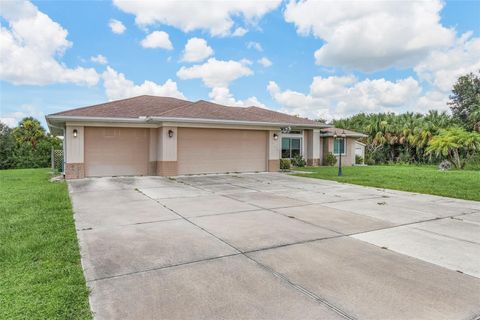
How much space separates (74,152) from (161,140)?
3.65m

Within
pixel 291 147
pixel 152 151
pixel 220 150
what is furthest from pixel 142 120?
pixel 291 147

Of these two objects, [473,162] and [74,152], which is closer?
[74,152]

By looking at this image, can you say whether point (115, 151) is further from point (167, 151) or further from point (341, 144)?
point (341, 144)

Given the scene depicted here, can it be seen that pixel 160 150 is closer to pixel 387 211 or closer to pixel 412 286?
pixel 387 211

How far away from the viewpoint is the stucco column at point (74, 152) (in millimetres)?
13461

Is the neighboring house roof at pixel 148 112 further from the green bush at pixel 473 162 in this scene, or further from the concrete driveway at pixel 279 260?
the green bush at pixel 473 162

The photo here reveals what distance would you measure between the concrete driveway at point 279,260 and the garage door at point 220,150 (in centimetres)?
747

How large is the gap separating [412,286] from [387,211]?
4.19 m

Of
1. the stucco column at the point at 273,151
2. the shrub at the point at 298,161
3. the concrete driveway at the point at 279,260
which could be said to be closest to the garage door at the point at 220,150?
the stucco column at the point at 273,151

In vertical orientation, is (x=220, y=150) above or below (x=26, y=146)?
below

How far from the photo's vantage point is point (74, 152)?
533 inches

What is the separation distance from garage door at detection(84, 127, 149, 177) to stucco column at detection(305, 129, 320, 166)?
11221mm

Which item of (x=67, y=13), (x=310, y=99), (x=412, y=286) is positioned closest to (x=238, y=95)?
(x=310, y=99)

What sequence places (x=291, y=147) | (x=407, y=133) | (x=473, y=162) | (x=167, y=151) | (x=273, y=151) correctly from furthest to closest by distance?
1. (x=407, y=133)
2. (x=473, y=162)
3. (x=291, y=147)
4. (x=273, y=151)
5. (x=167, y=151)
